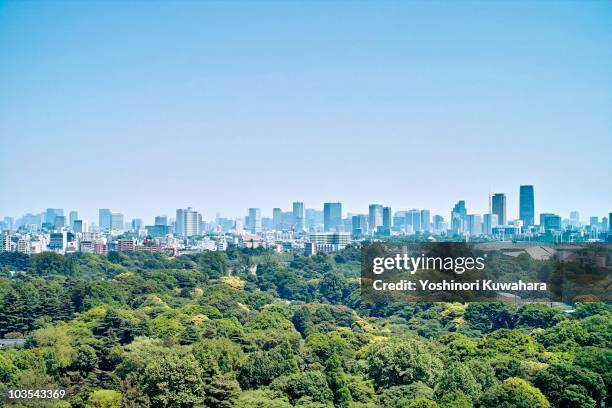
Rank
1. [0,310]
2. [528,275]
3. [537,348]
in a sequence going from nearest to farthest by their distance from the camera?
[537,348], [0,310], [528,275]

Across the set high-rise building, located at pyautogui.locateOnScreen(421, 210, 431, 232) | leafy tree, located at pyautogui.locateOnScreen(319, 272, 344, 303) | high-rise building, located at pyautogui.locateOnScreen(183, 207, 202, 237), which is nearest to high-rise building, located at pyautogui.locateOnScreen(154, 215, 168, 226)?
high-rise building, located at pyautogui.locateOnScreen(183, 207, 202, 237)

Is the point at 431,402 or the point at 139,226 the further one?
the point at 139,226

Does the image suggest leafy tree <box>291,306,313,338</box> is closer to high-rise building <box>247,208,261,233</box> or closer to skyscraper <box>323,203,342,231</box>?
skyscraper <box>323,203,342,231</box>

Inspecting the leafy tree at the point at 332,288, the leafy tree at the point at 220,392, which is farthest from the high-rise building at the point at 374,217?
the leafy tree at the point at 220,392

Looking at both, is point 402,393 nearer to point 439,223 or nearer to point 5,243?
point 5,243

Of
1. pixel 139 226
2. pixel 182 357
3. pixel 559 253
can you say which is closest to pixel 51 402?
pixel 182 357

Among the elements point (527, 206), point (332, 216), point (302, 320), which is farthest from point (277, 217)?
point (302, 320)

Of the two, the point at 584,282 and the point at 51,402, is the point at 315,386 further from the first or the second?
the point at 584,282
